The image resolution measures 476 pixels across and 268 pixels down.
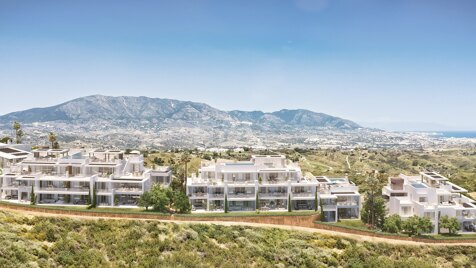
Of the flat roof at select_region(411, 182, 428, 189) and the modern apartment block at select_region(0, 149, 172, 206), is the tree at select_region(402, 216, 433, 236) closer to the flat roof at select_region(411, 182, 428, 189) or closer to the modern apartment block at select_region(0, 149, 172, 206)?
the flat roof at select_region(411, 182, 428, 189)

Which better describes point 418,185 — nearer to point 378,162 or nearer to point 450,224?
point 450,224

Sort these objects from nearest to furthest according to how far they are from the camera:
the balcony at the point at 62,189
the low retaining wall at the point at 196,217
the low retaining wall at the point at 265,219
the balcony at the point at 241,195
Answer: the low retaining wall at the point at 196,217, the low retaining wall at the point at 265,219, the balcony at the point at 62,189, the balcony at the point at 241,195

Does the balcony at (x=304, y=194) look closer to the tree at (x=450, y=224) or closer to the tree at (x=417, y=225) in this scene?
the tree at (x=417, y=225)

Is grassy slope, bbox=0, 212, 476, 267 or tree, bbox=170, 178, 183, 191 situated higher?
tree, bbox=170, 178, 183, 191

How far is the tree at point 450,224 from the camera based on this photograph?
178ft

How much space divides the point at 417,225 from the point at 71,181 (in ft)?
166

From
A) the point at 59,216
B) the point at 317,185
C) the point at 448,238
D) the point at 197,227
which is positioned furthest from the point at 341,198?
the point at 59,216

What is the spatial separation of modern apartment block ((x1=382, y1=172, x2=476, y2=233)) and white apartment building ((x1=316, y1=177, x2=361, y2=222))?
5582 mm

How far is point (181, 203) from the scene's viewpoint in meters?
54.4

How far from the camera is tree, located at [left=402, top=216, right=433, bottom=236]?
2104 inches

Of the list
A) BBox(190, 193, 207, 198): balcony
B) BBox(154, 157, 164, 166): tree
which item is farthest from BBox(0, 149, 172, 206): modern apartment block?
BBox(154, 157, 164, 166): tree

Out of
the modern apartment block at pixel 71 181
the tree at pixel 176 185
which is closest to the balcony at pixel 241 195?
the tree at pixel 176 185

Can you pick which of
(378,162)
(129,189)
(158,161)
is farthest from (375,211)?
(378,162)

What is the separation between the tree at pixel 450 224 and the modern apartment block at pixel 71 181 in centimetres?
4436
